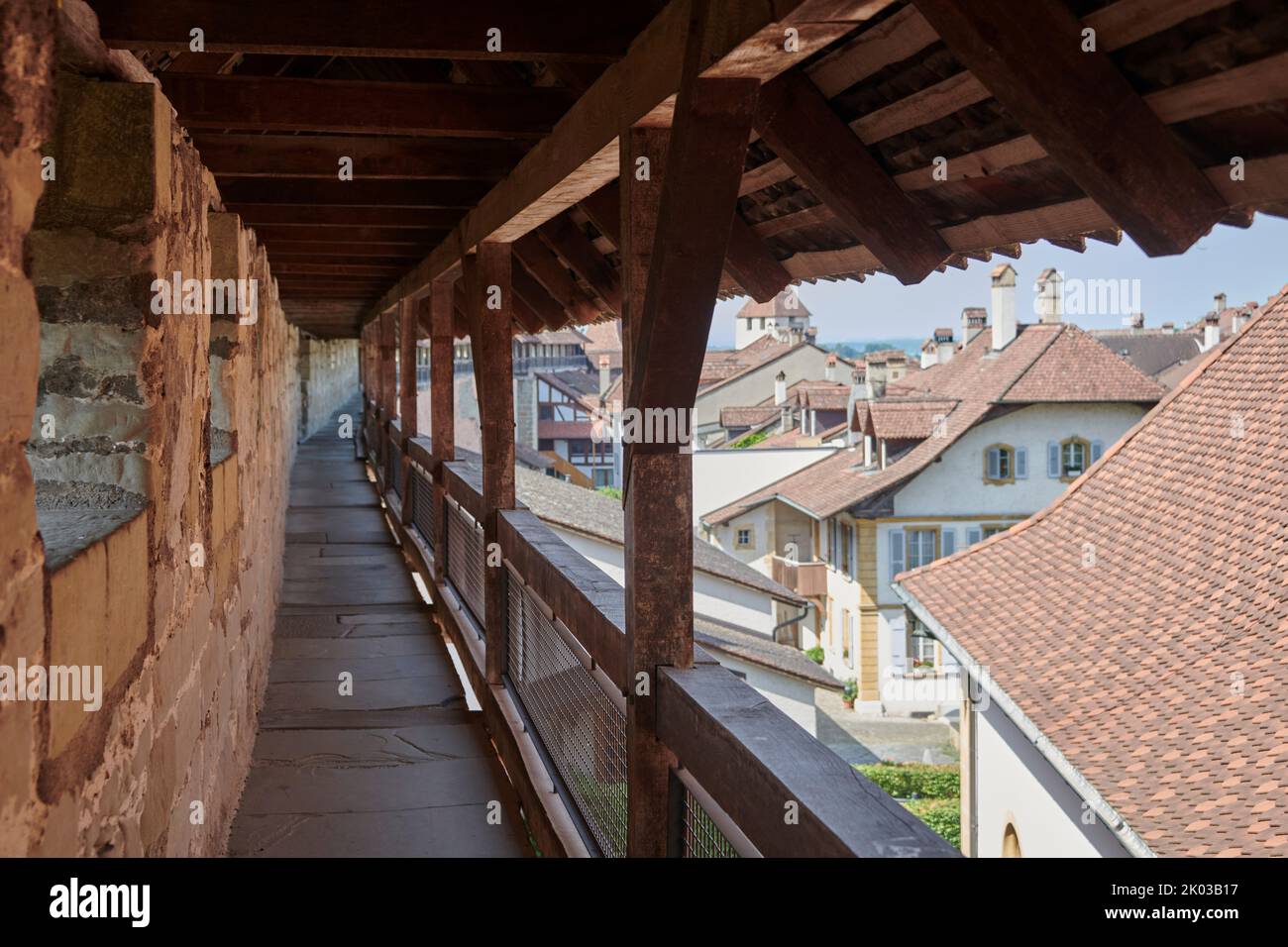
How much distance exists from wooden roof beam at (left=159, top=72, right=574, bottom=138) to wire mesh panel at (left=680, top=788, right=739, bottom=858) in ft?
6.63

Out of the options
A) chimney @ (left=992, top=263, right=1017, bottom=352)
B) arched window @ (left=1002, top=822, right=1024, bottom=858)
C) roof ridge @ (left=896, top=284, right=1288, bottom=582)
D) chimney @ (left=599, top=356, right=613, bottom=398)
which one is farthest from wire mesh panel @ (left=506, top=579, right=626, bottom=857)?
chimney @ (left=599, top=356, right=613, bottom=398)

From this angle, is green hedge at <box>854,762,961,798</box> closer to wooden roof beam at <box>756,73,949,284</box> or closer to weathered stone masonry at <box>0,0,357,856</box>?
weathered stone masonry at <box>0,0,357,856</box>

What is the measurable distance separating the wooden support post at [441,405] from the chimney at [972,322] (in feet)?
69.4

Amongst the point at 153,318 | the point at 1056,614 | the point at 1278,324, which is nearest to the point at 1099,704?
the point at 1056,614

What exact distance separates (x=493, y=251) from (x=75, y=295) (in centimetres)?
341

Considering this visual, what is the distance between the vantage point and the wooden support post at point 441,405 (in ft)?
25.1

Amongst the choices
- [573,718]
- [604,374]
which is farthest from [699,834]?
[604,374]

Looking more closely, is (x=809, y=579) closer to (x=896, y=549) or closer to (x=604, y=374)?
(x=896, y=549)

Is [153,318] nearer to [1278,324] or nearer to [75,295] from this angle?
[75,295]

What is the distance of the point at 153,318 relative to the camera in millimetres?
2490

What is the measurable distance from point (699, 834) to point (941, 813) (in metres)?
16.7

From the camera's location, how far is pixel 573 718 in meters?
4.08

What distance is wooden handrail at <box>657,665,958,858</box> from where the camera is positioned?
1.94 meters

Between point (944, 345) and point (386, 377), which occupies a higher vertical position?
point (944, 345)
